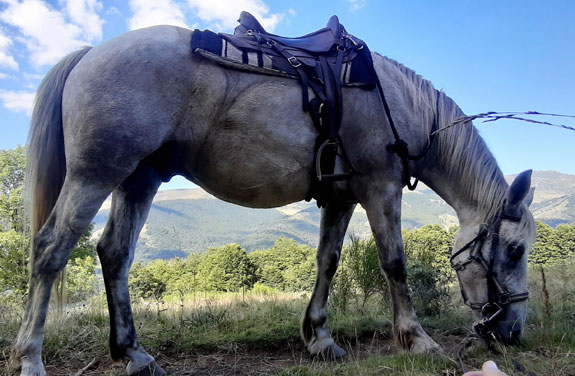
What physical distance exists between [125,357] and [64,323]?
5.49ft

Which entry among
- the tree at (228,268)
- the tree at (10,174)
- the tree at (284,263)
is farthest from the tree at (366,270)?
the tree at (284,263)

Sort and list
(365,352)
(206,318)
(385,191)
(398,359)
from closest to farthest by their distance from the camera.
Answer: (398,359), (385,191), (365,352), (206,318)

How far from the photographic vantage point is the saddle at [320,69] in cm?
306

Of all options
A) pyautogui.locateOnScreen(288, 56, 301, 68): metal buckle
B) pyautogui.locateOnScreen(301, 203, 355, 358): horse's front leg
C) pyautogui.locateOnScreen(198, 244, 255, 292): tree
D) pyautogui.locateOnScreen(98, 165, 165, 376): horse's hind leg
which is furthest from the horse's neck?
pyautogui.locateOnScreen(198, 244, 255, 292): tree

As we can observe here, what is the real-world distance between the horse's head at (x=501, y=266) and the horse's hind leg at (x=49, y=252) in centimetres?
307

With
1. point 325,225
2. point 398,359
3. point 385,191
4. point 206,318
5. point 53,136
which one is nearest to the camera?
point 398,359

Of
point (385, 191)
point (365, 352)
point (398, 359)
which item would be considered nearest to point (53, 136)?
point (385, 191)

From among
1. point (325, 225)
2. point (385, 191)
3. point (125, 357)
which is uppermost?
point (385, 191)

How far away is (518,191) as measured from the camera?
323 cm

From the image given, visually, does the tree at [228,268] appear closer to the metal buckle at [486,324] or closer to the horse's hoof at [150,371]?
the horse's hoof at [150,371]

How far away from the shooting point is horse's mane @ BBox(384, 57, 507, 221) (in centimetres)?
349

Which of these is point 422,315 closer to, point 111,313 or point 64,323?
point 111,313

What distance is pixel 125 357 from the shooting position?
119 inches

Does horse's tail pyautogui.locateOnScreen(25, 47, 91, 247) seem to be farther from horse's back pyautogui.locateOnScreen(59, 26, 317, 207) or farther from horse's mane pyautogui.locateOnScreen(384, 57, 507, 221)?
horse's mane pyautogui.locateOnScreen(384, 57, 507, 221)
